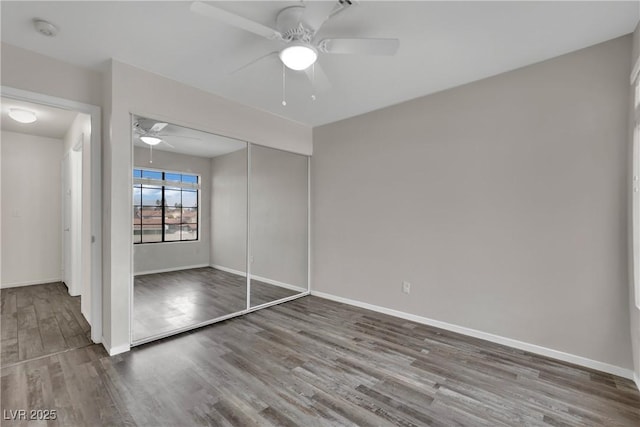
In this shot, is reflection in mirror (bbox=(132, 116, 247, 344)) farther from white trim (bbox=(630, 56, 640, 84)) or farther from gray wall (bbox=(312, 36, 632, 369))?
white trim (bbox=(630, 56, 640, 84))

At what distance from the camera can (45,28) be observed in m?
2.14

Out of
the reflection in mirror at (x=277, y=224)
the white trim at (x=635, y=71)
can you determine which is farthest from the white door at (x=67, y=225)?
the white trim at (x=635, y=71)

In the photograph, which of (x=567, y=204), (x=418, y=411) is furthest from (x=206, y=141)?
(x=567, y=204)

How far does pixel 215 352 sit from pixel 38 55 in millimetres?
3062

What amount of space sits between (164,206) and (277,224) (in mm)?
1527

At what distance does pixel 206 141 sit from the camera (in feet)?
10.9

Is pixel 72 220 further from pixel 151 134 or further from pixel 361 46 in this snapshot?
pixel 361 46

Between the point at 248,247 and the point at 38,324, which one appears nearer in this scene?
the point at 38,324

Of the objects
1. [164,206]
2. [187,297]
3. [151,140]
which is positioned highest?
[151,140]

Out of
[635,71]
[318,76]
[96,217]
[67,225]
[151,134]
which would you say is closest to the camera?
[635,71]

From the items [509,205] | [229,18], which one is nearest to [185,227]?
[229,18]

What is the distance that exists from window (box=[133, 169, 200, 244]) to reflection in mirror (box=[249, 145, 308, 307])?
29.4 inches

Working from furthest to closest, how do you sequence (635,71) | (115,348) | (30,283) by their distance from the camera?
(30,283), (115,348), (635,71)

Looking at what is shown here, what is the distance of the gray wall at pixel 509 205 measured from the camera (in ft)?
7.76
